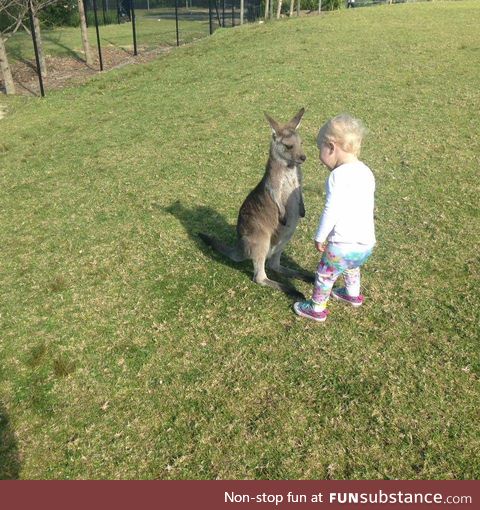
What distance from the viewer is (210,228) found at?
5.34 metres

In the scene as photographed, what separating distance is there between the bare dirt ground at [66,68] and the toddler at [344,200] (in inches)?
443

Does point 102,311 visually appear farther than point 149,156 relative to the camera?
No

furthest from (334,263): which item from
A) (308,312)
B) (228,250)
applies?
(228,250)

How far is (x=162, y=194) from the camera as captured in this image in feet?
20.3

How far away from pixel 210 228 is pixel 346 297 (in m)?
1.96

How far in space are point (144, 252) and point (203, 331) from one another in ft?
4.80

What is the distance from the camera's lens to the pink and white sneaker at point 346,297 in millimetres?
3945

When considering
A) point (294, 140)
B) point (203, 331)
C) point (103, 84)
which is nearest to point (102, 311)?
point (203, 331)

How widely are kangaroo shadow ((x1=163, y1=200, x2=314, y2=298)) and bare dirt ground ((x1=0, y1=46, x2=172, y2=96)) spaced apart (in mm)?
8633

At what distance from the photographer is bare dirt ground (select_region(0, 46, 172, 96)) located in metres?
13.0

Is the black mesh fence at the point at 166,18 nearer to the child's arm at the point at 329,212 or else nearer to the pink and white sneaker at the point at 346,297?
the pink and white sneaker at the point at 346,297

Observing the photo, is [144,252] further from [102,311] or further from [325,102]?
[325,102]

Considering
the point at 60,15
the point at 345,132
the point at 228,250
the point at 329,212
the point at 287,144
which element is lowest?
the point at 60,15

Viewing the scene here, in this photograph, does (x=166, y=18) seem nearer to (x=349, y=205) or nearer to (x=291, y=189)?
(x=291, y=189)
